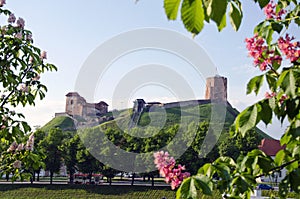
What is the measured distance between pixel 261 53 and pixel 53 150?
39506 millimetres

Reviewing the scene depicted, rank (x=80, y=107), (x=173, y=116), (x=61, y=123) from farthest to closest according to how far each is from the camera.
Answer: (x=80, y=107) → (x=61, y=123) → (x=173, y=116)

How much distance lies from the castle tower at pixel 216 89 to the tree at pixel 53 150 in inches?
1752

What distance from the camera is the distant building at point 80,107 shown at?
303 ft

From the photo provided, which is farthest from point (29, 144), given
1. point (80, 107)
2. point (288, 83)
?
point (80, 107)

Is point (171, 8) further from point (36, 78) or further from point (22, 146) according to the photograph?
point (36, 78)

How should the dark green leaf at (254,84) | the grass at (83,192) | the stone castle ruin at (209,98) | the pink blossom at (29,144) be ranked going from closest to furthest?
the dark green leaf at (254,84), the pink blossom at (29,144), the grass at (83,192), the stone castle ruin at (209,98)

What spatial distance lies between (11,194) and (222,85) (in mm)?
57829

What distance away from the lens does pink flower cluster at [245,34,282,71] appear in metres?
2.36

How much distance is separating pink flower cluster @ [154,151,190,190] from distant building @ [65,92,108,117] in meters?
90.9

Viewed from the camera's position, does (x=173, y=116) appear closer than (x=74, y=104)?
Yes

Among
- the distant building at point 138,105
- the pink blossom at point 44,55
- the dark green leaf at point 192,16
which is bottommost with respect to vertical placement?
the dark green leaf at point 192,16

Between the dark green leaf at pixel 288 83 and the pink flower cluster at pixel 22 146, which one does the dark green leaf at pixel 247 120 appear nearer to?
the dark green leaf at pixel 288 83

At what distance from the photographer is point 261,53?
95.0 inches

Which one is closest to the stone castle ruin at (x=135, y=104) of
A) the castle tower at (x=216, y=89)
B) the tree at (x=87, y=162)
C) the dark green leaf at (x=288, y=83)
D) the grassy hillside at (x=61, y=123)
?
the castle tower at (x=216, y=89)
